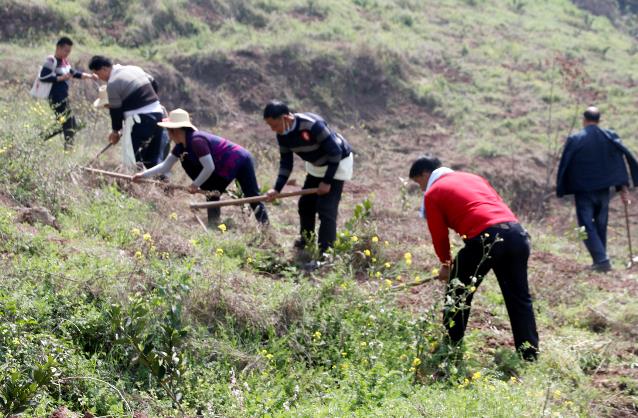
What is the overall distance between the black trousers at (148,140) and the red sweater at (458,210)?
152 inches

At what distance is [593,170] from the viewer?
8.37 meters

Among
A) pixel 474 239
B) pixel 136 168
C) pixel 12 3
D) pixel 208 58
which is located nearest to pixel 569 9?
pixel 208 58

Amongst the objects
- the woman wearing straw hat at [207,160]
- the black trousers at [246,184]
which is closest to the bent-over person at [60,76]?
the woman wearing straw hat at [207,160]

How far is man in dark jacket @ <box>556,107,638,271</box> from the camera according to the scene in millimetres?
8344

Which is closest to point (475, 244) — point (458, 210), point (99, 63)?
point (458, 210)

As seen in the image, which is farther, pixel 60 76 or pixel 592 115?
pixel 60 76

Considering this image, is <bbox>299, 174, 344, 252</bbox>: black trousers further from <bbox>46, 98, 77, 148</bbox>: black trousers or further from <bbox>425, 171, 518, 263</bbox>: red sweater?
<bbox>46, 98, 77, 148</bbox>: black trousers

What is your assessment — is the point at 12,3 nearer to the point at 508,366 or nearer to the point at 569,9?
the point at 508,366

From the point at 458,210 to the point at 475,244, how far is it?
253mm

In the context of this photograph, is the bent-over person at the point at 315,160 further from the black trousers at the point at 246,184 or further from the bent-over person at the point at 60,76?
the bent-over person at the point at 60,76

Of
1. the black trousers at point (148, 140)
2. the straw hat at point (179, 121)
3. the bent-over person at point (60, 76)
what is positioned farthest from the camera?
the bent-over person at point (60, 76)

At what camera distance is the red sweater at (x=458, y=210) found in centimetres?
536

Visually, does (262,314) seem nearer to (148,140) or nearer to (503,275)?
(503,275)

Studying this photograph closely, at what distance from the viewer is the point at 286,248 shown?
7.25 meters
